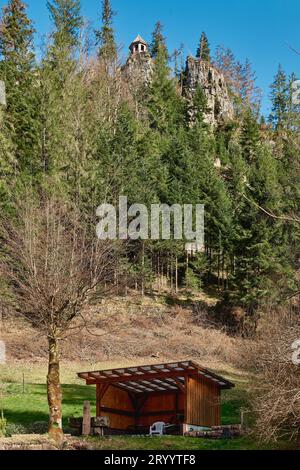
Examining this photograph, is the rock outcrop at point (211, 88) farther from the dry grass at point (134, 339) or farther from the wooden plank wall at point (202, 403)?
the wooden plank wall at point (202, 403)

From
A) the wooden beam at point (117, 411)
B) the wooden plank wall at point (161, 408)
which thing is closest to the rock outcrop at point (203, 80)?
the wooden plank wall at point (161, 408)

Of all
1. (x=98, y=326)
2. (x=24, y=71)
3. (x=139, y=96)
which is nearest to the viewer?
(x=98, y=326)

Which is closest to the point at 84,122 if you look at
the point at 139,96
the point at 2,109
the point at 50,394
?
the point at 2,109

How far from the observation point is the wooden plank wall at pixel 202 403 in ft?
80.6

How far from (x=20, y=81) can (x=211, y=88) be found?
42.1 m

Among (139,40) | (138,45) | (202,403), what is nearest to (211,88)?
(138,45)

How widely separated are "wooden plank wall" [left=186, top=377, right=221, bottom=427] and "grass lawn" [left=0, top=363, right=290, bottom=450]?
7.37 feet

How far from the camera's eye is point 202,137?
2783 inches

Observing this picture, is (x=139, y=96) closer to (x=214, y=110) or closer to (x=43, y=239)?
(x=214, y=110)

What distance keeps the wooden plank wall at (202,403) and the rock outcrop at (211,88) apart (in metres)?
68.2

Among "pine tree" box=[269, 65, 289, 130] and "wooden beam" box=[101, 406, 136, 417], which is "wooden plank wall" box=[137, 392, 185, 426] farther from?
"pine tree" box=[269, 65, 289, 130]
